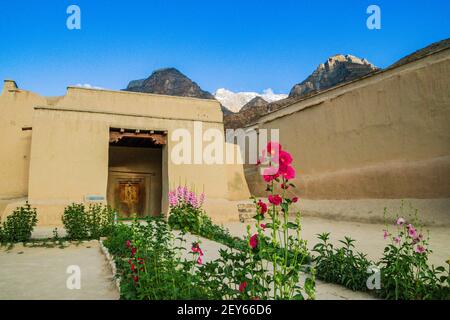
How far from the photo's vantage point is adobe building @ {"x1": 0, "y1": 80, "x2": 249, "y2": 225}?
1140 centimetres

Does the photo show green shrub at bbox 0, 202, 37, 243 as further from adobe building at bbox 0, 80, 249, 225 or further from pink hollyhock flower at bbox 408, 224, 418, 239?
pink hollyhock flower at bbox 408, 224, 418, 239

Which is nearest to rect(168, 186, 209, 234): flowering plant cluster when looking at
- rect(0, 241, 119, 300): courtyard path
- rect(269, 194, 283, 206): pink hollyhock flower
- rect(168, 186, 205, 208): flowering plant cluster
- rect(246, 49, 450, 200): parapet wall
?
rect(168, 186, 205, 208): flowering plant cluster

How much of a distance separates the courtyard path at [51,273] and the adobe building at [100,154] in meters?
3.98

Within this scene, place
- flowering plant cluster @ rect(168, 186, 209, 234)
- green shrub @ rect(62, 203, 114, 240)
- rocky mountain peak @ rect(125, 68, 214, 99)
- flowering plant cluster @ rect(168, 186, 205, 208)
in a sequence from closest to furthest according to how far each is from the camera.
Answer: green shrub @ rect(62, 203, 114, 240), flowering plant cluster @ rect(168, 186, 209, 234), flowering plant cluster @ rect(168, 186, 205, 208), rocky mountain peak @ rect(125, 68, 214, 99)

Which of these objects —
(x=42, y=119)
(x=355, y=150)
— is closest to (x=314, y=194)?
(x=355, y=150)

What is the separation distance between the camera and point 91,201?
452 inches

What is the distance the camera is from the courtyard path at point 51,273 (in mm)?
4059

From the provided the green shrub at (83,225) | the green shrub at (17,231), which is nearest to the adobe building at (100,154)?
the green shrub at (83,225)

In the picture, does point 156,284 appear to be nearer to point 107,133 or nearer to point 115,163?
point 107,133

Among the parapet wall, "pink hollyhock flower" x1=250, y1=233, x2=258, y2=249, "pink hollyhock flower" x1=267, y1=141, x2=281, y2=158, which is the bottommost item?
"pink hollyhock flower" x1=250, y1=233, x2=258, y2=249

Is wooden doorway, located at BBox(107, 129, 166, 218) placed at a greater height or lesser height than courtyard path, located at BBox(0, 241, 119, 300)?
greater

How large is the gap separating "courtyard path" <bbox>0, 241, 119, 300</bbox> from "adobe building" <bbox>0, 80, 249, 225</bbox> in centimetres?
398

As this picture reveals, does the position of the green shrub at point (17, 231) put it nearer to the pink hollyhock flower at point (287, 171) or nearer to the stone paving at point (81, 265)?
the stone paving at point (81, 265)

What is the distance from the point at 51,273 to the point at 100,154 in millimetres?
7385
